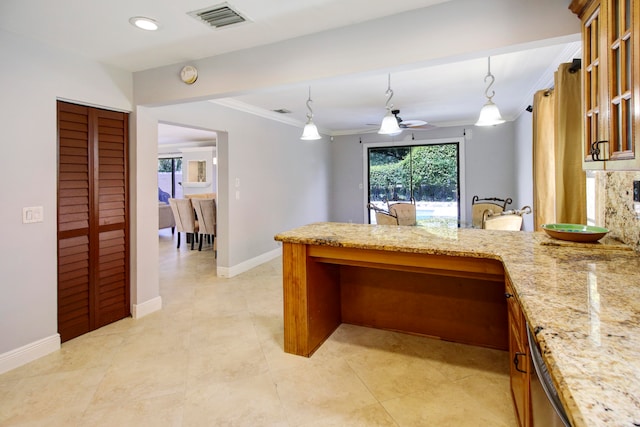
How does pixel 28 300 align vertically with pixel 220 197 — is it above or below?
below

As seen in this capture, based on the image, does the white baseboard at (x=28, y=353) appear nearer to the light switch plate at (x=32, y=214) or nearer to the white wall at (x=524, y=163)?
the light switch plate at (x=32, y=214)

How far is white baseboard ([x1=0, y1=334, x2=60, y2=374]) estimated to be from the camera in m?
2.30

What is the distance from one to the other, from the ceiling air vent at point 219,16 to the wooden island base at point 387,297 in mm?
1512

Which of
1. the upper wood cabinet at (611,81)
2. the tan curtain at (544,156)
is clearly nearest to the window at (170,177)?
the tan curtain at (544,156)

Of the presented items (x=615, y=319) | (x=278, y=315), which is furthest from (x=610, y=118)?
(x=278, y=315)

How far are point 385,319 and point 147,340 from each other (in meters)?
1.93

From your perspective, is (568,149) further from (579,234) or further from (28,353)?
(28,353)

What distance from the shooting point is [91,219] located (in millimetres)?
2885

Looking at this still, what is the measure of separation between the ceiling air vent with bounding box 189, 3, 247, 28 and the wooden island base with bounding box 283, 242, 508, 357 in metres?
1.51

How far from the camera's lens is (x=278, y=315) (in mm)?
3234

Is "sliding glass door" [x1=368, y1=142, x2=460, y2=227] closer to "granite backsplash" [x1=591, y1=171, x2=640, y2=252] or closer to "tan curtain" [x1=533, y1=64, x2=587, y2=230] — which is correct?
"tan curtain" [x1=533, y1=64, x2=587, y2=230]

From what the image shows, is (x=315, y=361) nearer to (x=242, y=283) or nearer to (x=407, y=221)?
(x=242, y=283)

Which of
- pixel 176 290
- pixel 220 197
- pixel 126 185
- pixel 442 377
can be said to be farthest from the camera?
pixel 220 197

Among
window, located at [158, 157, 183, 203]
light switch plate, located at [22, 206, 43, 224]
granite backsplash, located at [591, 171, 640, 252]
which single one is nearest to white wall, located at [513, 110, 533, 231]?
granite backsplash, located at [591, 171, 640, 252]
